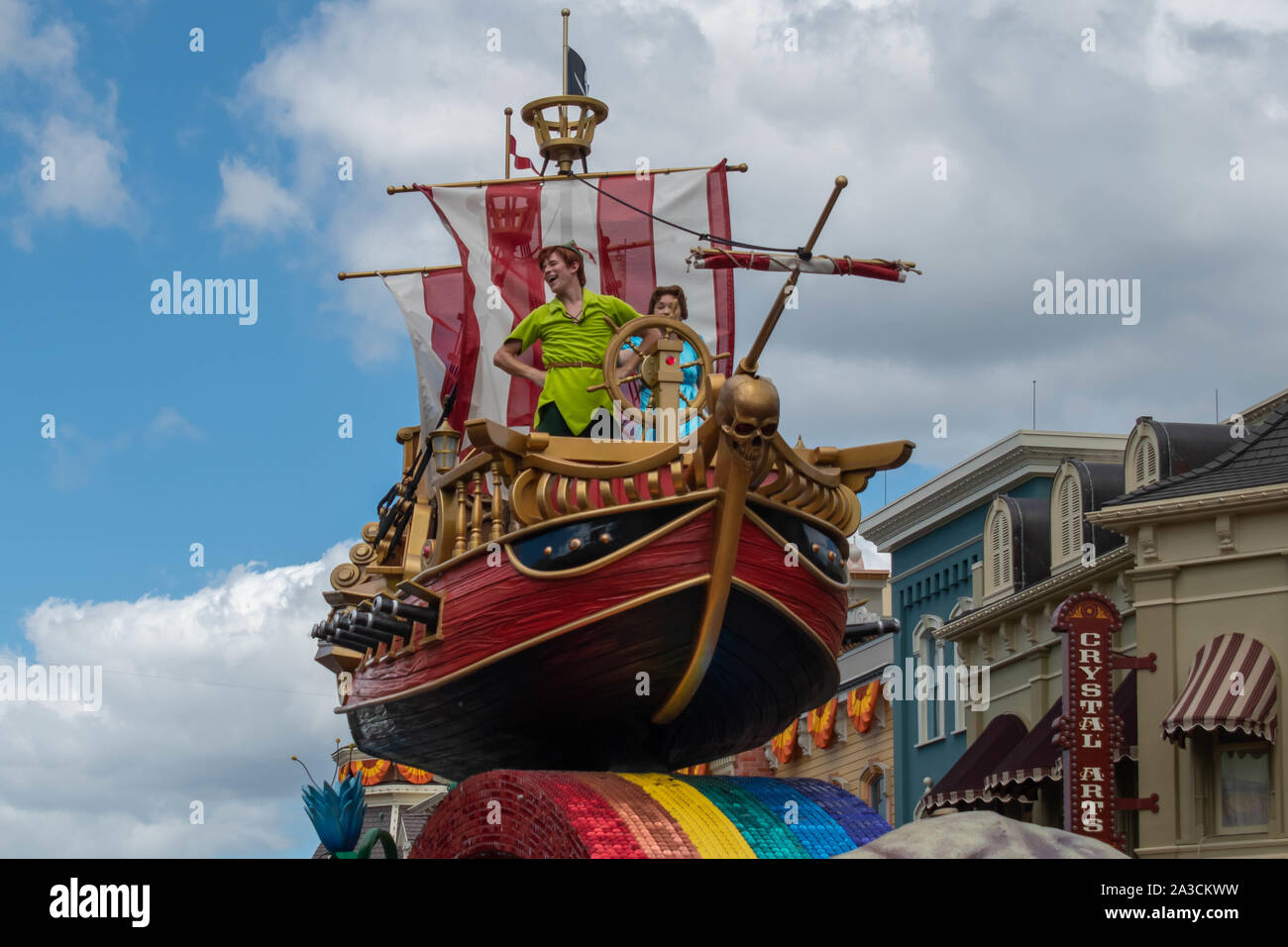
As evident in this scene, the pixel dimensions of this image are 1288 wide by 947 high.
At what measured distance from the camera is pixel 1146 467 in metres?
22.7

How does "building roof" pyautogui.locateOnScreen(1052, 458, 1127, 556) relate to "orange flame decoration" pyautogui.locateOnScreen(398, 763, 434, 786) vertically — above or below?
above

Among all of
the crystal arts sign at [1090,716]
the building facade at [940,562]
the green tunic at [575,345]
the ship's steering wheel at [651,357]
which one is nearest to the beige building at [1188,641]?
the crystal arts sign at [1090,716]

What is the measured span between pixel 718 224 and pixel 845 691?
591 inches

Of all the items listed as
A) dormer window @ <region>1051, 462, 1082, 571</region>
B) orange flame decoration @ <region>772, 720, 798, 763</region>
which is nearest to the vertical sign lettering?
dormer window @ <region>1051, 462, 1082, 571</region>

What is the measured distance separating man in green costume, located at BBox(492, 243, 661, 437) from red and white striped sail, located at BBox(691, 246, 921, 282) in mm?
849

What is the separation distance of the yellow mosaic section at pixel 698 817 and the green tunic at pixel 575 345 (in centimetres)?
335

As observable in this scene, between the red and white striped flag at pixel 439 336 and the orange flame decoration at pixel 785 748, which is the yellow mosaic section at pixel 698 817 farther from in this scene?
the orange flame decoration at pixel 785 748

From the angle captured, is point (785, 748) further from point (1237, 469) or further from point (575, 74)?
point (575, 74)

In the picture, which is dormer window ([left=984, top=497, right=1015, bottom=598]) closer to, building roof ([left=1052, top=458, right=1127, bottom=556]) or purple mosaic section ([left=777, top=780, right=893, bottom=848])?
building roof ([left=1052, top=458, right=1127, bottom=556])

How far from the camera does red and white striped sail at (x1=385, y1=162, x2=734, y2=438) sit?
17312 mm

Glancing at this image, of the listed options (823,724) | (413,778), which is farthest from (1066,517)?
(413,778)

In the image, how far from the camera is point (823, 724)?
31.5 meters

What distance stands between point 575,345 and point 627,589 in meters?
2.70

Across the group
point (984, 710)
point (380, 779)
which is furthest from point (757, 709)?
point (380, 779)
